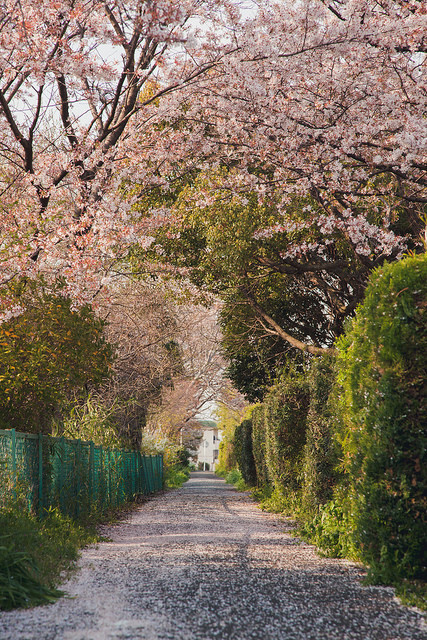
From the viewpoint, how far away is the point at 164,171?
13.7m

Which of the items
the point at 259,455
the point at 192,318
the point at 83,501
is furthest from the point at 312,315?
the point at 83,501

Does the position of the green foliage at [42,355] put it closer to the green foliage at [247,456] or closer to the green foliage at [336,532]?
the green foliage at [336,532]

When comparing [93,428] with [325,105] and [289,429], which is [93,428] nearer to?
[289,429]

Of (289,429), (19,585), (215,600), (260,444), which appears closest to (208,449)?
(260,444)

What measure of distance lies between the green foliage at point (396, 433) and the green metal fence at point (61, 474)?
12.1ft

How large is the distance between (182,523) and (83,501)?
190 cm

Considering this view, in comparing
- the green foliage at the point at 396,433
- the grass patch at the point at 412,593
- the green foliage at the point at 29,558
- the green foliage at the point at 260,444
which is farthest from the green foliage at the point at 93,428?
the grass patch at the point at 412,593

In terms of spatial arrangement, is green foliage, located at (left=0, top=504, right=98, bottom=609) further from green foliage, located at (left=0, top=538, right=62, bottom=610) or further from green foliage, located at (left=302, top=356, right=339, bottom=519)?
green foliage, located at (left=302, top=356, right=339, bottom=519)

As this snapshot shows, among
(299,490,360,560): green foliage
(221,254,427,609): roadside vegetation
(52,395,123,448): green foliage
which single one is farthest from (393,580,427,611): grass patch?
(52,395,123,448): green foliage

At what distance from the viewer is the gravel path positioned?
3854mm

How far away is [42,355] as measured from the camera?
844 cm

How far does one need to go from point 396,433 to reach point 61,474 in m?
5.52

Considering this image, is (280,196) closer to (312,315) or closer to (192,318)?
(312,315)

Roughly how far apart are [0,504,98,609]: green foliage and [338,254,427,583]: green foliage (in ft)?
9.17
